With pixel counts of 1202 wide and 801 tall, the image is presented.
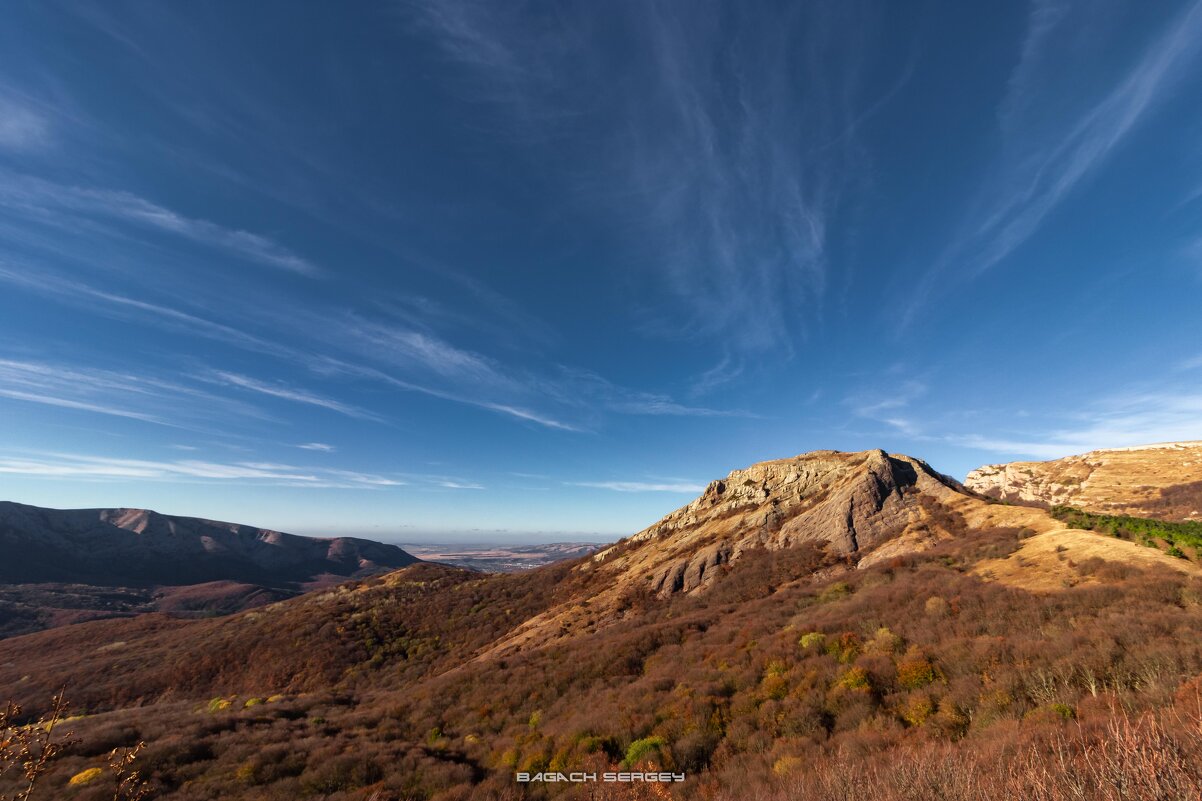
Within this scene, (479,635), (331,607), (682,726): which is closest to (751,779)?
(682,726)

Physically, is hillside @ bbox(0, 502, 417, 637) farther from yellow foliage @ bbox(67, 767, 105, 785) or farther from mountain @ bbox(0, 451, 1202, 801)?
yellow foliage @ bbox(67, 767, 105, 785)

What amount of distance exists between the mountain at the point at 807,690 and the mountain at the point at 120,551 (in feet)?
549

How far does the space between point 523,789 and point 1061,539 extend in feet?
88.3

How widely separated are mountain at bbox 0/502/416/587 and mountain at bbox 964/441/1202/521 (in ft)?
760

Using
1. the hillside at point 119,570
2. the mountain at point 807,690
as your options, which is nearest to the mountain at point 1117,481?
the mountain at point 807,690

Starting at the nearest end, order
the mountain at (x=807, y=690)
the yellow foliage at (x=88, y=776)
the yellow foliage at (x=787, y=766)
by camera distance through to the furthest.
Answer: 1. the mountain at (x=807, y=690)
2. the yellow foliage at (x=787, y=766)
3. the yellow foliage at (x=88, y=776)

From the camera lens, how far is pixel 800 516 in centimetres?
4147

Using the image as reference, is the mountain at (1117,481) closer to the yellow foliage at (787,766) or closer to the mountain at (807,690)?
the mountain at (807,690)

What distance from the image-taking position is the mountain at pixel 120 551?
14775 centimetres

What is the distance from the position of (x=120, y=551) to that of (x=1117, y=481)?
286m

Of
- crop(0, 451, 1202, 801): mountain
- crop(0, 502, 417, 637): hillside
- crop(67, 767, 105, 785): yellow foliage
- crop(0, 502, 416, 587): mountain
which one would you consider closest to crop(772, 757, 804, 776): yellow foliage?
crop(0, 451, 1202, 801): mountain

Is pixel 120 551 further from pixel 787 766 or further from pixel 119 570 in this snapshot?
pixel 787 766

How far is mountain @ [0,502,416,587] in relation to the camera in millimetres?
147750

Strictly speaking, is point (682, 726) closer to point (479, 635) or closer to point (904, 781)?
point (904, 781)
